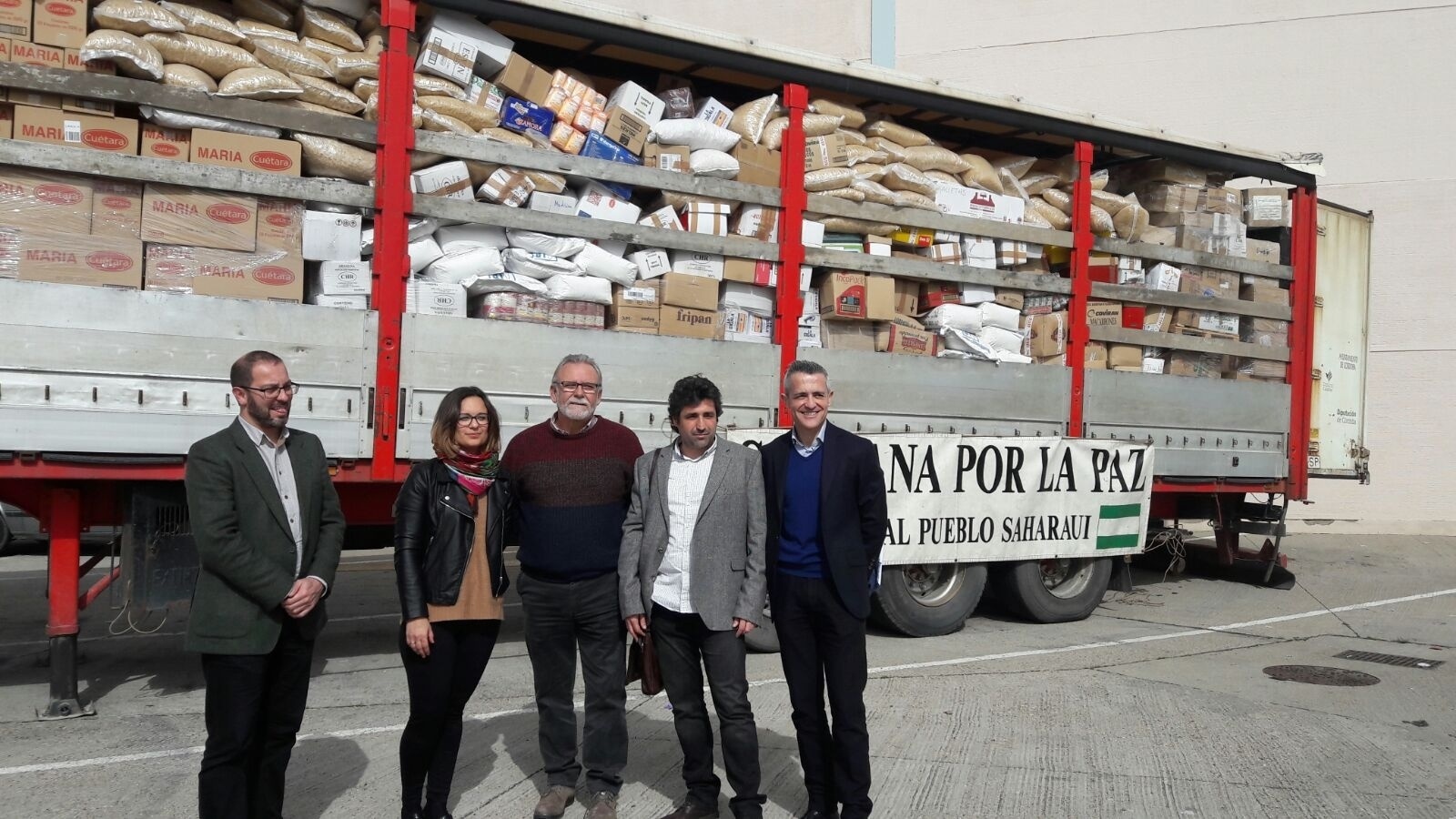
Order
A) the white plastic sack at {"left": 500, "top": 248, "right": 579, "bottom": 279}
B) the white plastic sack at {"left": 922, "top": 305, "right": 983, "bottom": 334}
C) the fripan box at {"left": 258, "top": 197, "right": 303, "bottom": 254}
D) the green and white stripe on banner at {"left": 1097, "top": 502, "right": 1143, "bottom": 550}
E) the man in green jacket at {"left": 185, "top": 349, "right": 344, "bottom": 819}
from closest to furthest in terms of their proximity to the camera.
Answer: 1. the man in green jacket at {"left": 185, "top": 349, "right": 344, "bottom": 819}
2. the fripan box at {"left": 258, "top": 197, "right": 303, "bottom": 254}
3. the white plastic sack at {"left": 500, "top": 248, "right": 579, "bottom": 279}
4. the white plastic sack at {"left": 922, "top": 305, "right": 983, "bottom": 334}
5. the green and white stripe on banner at {"left": 1097, "top": 502, "right": 1143, "bottom": 550}

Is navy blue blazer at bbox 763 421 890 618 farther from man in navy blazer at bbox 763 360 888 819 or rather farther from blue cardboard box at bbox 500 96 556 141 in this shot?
blue cardboard box at bbox 500 96 556 141

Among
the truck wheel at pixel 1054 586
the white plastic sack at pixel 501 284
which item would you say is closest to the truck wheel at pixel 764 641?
the truck wheel at pixel 1054 586

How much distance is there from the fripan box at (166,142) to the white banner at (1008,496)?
3.30 m

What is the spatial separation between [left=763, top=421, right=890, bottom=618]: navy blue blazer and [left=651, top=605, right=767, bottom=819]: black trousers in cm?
36

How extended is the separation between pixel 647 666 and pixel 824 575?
754 mm

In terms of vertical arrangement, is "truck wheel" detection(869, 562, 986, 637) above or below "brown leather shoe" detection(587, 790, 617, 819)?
above

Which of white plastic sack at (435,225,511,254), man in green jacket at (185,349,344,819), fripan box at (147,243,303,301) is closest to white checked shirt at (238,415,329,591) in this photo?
man in green jacket at (185,349,344,819)

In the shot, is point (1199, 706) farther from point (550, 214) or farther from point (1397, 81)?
point (1397, 81)

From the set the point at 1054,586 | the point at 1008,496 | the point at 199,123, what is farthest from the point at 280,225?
the point at 1054,586

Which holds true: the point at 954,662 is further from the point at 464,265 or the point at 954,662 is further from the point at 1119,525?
the point at 464,265

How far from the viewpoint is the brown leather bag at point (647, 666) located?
14.4ft

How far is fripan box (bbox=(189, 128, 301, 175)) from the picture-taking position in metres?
5.79

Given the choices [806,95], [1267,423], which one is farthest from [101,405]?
[1267,423]

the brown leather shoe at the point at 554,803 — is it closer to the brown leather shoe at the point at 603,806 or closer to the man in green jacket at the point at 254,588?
the brown leather shoe at the point at 603,806
